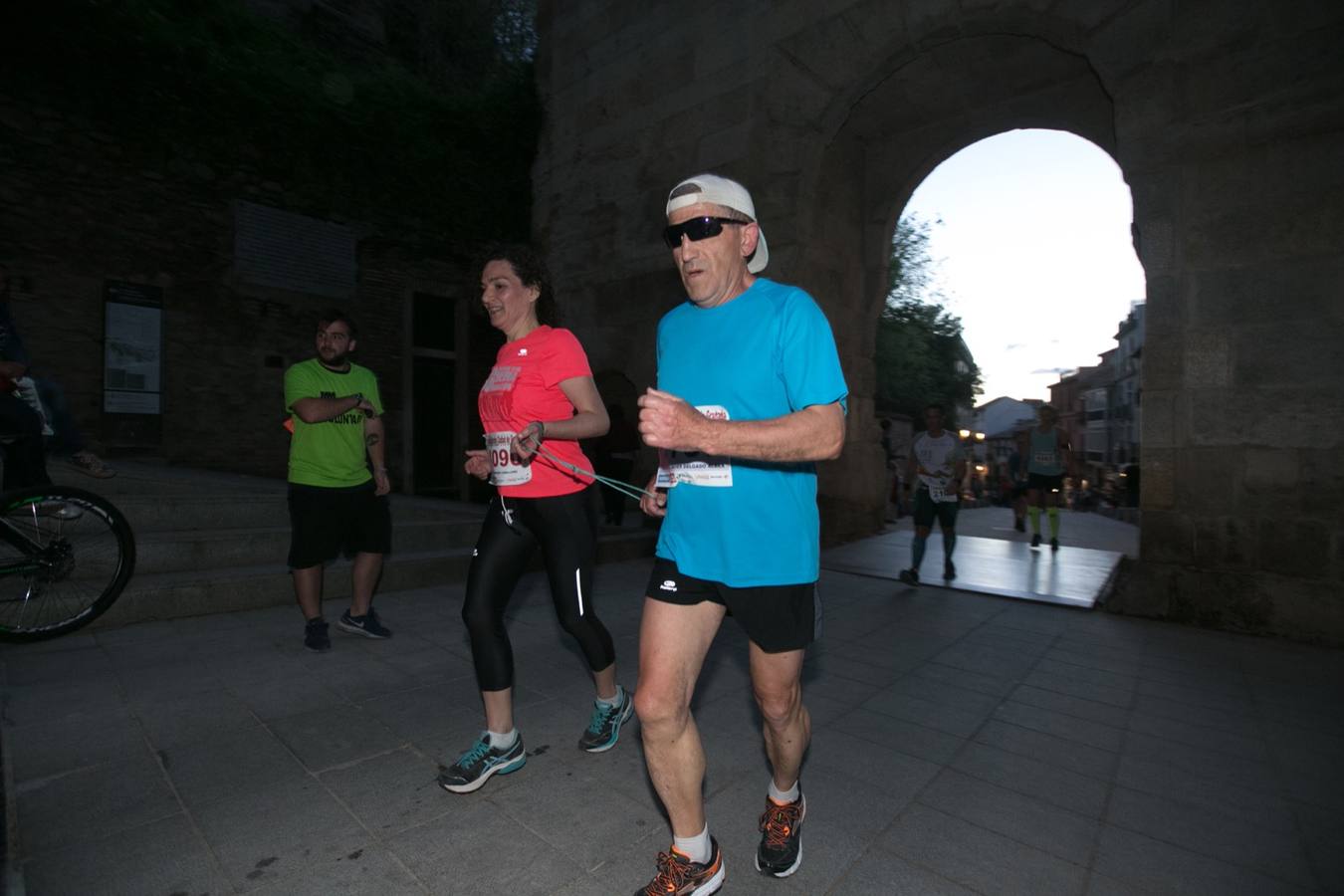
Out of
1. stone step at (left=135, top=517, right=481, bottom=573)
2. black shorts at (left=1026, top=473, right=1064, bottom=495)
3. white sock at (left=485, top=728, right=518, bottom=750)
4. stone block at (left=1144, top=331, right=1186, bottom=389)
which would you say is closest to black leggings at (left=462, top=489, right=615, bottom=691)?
white sock at (left=485, top=728, right=518, bottom=750)

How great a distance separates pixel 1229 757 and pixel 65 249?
1206 cm

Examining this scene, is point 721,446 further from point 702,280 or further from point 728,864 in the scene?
point 728,864

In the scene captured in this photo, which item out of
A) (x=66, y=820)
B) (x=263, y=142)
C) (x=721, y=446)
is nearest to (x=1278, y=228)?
(x=721, y=446)

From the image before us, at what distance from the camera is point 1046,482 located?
8.80 metres

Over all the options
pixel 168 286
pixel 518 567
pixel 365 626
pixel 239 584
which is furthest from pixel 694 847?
pixel 168 286

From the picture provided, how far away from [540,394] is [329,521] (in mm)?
2048

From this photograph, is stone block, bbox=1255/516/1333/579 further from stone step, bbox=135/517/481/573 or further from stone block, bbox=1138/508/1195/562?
stone step, bbox=135/517/481/573

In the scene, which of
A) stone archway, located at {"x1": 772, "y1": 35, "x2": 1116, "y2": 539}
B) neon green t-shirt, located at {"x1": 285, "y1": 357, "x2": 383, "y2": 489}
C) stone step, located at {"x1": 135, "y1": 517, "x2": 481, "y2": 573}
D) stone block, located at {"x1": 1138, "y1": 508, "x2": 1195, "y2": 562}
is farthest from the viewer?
stone archway, located at {"x1": 772, "y1": 35, "x2": 1116, "y2": 539}

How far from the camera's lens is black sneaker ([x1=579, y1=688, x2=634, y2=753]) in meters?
2.90

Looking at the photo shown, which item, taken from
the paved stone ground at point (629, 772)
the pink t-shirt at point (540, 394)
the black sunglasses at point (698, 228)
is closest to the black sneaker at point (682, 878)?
the paved stone ground at point (629, 772)

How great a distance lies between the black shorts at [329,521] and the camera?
153 inches

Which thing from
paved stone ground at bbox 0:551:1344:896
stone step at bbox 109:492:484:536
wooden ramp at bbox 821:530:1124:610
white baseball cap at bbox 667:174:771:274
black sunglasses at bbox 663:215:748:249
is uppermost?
white baseball cap at bbox 667:174:771:274

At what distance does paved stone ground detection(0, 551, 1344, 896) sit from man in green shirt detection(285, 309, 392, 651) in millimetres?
595

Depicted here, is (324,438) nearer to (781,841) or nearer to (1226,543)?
(781,841)
